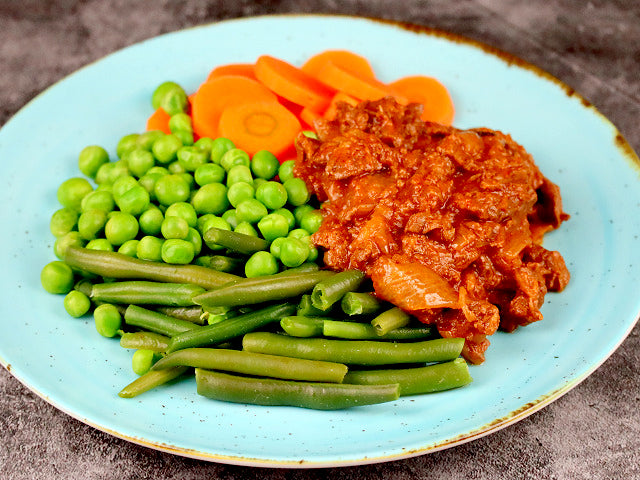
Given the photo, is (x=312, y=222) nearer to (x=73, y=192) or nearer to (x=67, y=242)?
(x=67, y=242)

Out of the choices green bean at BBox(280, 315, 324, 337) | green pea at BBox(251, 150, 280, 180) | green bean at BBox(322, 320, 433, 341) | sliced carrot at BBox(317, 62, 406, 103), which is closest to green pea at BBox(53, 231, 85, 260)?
green pea at BBox(251, 150, 280, 180)

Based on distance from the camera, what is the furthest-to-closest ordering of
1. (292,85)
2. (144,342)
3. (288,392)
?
(292,85) < (144,342) < (288,392)

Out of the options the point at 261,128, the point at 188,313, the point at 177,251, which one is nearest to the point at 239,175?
the point at 261,128

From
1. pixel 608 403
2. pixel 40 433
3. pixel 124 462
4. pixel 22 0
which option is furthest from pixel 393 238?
pixel 22 0

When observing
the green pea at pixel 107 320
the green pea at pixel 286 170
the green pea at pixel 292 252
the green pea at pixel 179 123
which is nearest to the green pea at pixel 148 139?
the green pea at pixel 179 123

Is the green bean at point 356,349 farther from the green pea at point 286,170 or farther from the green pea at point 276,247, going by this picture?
the green pea at point 286,170

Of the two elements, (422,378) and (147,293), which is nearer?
(422,378)

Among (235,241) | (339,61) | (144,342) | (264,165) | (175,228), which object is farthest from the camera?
(339,61)
